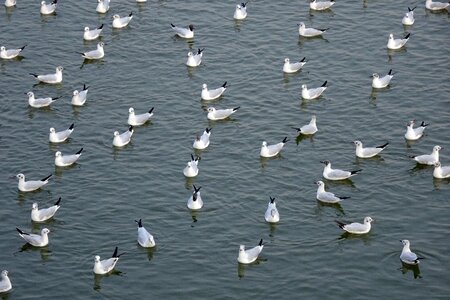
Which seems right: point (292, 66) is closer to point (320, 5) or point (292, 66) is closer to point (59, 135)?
point (320, 5)

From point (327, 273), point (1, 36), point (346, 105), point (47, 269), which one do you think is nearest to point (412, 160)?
point (346, 105)

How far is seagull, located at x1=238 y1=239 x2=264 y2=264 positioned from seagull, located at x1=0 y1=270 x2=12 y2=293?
28.5ft

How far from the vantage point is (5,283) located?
39.5m

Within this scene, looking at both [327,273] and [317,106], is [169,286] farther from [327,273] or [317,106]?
[317,106]

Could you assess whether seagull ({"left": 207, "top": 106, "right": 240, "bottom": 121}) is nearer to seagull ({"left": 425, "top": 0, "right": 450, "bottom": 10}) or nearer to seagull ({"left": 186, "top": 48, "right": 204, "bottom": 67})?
seagull ({"left": 186, "top": 48, "right": 204, "bottom": 67})

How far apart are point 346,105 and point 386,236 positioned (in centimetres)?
1133

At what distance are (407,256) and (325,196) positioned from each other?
17.8 ft

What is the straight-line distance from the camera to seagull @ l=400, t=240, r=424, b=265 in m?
39.9

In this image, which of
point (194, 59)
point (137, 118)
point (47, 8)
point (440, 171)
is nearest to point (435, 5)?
point (194, 59)

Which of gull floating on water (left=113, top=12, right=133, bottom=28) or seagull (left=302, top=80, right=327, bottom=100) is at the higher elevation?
gull floating on water (left=113, top=12, right=133, bottom=28)

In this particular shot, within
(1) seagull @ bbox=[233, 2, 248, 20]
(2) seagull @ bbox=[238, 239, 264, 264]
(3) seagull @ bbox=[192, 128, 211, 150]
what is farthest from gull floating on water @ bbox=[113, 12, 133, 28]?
(2) seagull @ bbox=[238, 239, 264, 264]

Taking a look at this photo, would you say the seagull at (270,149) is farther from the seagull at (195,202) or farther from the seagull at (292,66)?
the seagull at (292,66)

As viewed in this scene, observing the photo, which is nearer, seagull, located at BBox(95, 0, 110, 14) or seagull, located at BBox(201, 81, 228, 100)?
seagull, located at BBox(201, 81, 228, 100)

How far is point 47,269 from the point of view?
134 ft
